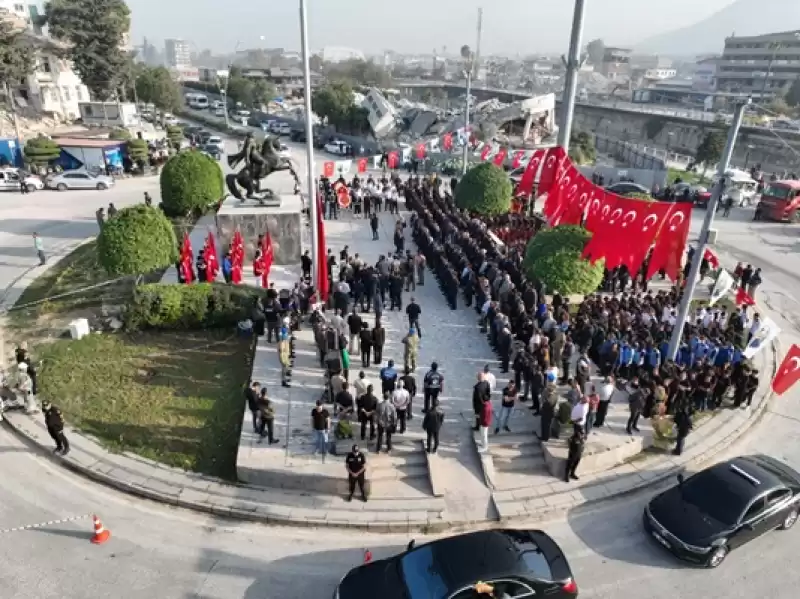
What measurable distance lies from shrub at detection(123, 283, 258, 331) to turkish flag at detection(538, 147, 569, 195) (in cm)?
900

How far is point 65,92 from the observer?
56.3 m

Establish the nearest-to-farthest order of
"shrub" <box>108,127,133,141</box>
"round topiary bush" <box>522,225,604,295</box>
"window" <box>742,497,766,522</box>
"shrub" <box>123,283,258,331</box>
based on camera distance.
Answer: "window" <box>742,497,766,522</box>, "shrub" <box>123,283,258,331</box>, "round topiary bush" <box>522,225,604,295</box>, "shrub" <box>108,127,133,141</box>

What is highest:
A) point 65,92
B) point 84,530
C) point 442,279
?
point 65,92

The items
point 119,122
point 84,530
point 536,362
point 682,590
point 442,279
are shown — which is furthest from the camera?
point 119,122

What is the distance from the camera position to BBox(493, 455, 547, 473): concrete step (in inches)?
421

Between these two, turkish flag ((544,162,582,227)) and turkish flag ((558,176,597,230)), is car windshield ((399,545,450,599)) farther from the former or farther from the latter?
turkish flag ((544,162,582,227))

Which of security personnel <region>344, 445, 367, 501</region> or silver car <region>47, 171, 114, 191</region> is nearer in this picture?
security personnel <region>344, 445, 367, 501</region>

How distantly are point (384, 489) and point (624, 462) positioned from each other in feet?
15.0

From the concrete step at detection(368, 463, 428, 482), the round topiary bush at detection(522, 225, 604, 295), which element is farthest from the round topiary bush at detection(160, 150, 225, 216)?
the concrete step at detection(368, 463, 428, 482)

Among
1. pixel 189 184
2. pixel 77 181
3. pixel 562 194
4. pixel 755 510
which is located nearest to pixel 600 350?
pixel 755 510

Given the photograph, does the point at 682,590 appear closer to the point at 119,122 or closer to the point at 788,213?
the point at 788,213

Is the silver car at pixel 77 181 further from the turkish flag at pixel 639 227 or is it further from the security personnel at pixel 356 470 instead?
the turkish flag at pixel 639 227

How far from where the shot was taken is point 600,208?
13.6m

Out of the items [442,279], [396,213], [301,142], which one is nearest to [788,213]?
[396,213]
